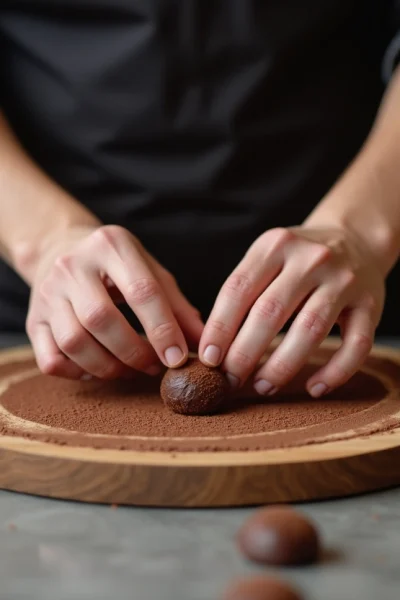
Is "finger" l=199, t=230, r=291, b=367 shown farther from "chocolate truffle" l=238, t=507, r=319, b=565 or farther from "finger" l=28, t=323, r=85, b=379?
"chocolate truffle" l=238, t=507, r=319, b=565

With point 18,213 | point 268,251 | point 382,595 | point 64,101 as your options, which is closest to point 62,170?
point 64,101

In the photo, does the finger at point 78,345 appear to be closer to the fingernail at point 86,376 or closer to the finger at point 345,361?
the fingernail at point 86,376

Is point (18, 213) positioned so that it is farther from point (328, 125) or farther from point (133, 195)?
point (328, 125)

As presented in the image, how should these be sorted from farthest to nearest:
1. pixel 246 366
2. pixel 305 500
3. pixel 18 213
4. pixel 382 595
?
pixel 18 213 → pixel 246 366 → pixel 305 500 → pixel 382 595

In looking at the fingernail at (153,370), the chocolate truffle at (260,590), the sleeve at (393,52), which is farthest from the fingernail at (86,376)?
the sleeve at (393,52)

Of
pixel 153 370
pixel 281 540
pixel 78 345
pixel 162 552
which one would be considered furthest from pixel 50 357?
pixel 281 540

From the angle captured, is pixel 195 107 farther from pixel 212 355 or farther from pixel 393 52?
pixel 212 355
